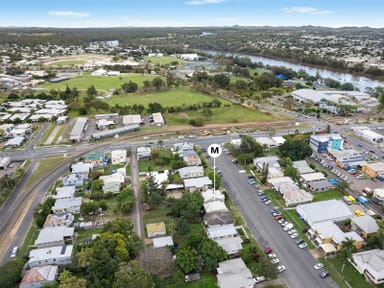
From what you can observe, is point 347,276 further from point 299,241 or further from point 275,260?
point 275,260

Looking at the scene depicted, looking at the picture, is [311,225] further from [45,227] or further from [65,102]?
[65,102]

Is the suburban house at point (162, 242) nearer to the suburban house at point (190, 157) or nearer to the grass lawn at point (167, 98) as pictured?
the suburban house at point (190, 157)

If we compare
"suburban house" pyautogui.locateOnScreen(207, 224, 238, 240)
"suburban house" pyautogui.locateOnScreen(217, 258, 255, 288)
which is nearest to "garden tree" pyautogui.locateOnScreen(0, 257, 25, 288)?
"suburban house" pyautogui.locateOnScreen(217, 258, 255, 288)

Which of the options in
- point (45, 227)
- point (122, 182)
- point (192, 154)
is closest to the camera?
point (45, 227)

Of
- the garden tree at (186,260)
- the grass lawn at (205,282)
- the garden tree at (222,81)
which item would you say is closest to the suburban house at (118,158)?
the garden tree at (186,260)

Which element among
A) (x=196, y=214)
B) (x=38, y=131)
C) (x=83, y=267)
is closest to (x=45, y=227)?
(x=83, y=267)

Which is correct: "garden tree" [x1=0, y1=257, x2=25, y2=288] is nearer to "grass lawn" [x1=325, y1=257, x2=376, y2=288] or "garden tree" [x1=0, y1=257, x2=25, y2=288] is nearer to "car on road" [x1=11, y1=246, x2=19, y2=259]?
"car on road" [x1=11, y1=246, x2=19, y2=259]
